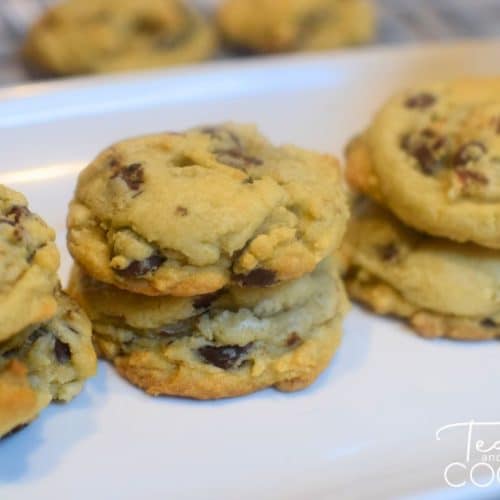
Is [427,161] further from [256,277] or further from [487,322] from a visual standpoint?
[256,277]

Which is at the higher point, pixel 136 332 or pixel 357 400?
pixel 136 332

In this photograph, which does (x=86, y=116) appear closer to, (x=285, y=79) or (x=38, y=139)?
(x=38, y=139)

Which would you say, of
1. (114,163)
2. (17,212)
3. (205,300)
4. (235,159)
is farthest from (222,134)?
(17,212)

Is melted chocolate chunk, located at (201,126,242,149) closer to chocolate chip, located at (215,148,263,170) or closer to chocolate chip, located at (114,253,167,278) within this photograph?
chocolate chip, located at (215,148,263,170)

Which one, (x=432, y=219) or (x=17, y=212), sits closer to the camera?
(x=17, y=212)

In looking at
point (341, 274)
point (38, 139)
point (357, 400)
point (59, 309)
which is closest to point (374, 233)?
point (341, 274)

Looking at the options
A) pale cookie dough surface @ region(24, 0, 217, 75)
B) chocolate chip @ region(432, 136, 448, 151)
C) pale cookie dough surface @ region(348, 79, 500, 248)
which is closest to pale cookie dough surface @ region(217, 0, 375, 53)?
pale cookie dough surface @ region(24, 0, 217, 75)
